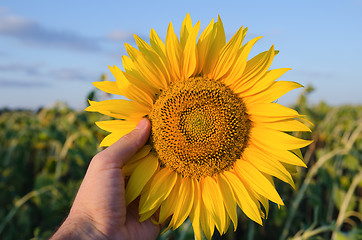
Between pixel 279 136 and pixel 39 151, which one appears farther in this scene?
pixel 39 151

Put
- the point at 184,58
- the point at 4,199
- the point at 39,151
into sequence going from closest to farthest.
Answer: the point at 184,58 → the point at 4,199 → the point at 39,151

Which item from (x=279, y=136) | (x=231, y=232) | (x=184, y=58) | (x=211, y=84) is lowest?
(x=231, y=232)

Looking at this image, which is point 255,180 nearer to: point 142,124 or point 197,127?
point 197,127

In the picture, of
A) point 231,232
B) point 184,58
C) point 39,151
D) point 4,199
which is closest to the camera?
point 184,58

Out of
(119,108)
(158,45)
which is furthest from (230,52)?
(119,108)

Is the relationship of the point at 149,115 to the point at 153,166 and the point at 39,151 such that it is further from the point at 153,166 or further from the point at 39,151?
the point at 39,151

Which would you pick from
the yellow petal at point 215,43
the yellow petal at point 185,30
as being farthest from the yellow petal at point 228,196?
the yellow petal at point 185,30

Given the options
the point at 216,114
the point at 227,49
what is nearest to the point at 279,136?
the point at 216,114

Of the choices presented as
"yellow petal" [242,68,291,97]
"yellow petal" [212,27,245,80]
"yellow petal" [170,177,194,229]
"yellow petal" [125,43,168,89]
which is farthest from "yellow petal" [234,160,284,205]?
"yellow petal" [125,43,168,89]
